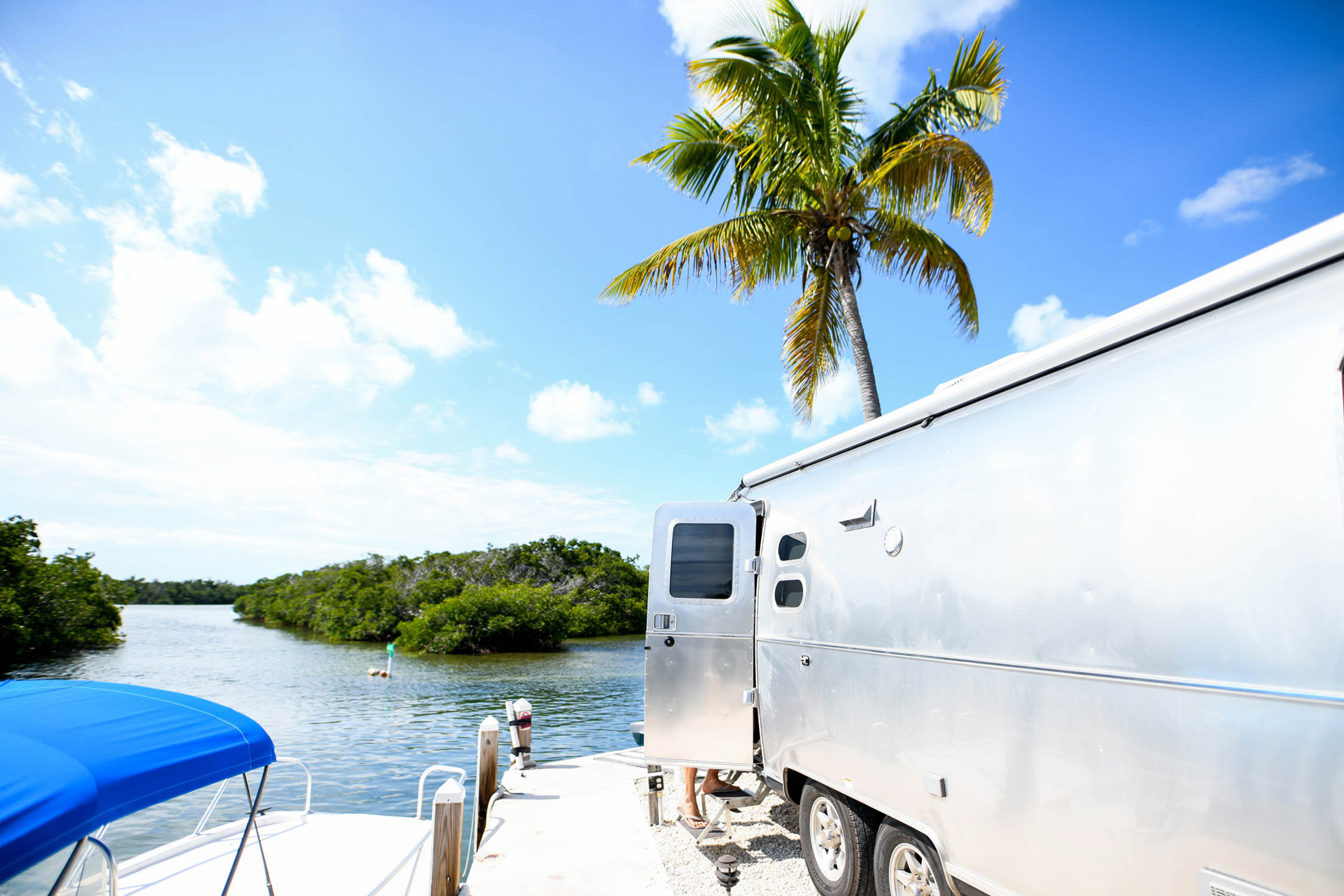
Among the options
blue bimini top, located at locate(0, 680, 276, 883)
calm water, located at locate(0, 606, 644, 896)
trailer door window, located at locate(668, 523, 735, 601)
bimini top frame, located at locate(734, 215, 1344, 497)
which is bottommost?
calm water, located at locate(0, 606, 644, 896)

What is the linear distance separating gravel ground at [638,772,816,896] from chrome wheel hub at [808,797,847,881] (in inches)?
23.3

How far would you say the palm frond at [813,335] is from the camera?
1042cm

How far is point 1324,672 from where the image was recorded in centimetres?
212

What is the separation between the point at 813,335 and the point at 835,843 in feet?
23.5

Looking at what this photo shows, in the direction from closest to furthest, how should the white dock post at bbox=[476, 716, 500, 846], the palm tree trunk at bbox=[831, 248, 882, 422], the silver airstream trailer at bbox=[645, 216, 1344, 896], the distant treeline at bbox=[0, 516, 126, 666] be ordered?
the silver airstream trailer at bbox=[645, 216, 1344, 896] → the white dock post at bbox=[476, 716, 500, 846] → the palm tree trunk at bbox=[831, 248, 882, 422] → the distant treeline at bbox=[0, 516, 126, 666]

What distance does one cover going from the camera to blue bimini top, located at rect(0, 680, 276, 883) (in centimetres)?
227

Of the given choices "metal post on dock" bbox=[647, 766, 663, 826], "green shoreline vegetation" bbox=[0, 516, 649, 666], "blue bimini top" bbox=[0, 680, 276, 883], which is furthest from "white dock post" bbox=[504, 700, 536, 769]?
"green shoreline vegetation" bbox=[0, 516, 649, 666]

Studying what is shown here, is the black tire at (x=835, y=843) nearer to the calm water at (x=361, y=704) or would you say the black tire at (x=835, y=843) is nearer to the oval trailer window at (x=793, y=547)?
the oval trailer window at (x=793, y=547)

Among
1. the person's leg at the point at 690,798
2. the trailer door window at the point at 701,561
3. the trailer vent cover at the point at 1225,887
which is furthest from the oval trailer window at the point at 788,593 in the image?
the trailer vent cover at the point at 1225,887

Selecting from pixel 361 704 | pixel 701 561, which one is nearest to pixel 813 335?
pixel 701 561

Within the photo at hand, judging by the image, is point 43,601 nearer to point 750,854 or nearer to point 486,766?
point 486,766

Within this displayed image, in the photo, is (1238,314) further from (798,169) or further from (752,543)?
(798,169)

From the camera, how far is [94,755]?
281cm

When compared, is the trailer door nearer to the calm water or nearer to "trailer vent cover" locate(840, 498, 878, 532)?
"trailer vent cover" locate(840, 498, 878, 532)
